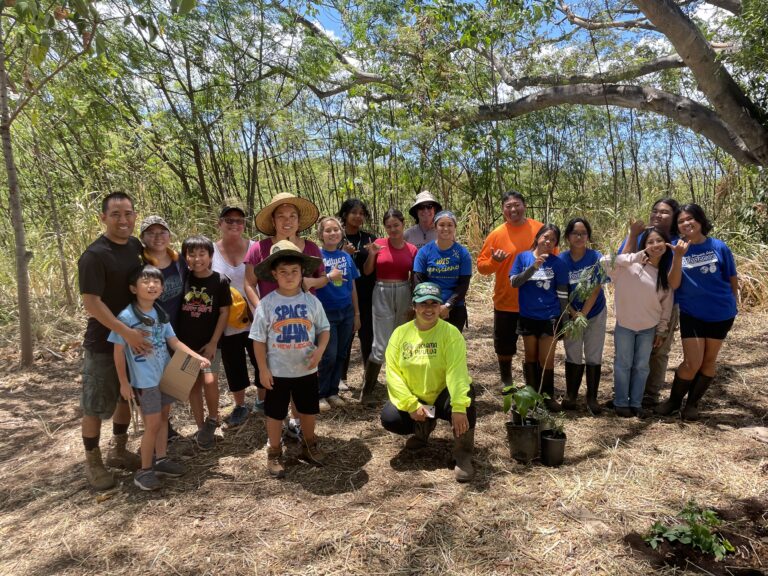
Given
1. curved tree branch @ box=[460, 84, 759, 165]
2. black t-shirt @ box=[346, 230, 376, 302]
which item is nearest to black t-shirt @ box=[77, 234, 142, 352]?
black t-shirt @ box=[346, 230, 376, 302]

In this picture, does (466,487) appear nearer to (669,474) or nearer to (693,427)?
(669,474)

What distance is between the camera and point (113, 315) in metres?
2.37

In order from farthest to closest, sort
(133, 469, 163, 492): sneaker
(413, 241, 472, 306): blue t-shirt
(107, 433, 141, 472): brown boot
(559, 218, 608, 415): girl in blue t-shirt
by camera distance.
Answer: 1. (413, 241, 472, 306): blue t-shirt
2. (559, 218, 608, 415): girl in blue t-shirt
3. (107, 433, 141, 472): brown boot
4. (133, 469, 163, 492): sneaker

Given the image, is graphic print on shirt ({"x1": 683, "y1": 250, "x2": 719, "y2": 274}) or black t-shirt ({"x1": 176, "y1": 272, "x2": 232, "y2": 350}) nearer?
black t-shirt ({"x1": 176, "y1": 272, "x2": 232, "y2": 350})

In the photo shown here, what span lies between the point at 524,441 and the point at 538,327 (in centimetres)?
86

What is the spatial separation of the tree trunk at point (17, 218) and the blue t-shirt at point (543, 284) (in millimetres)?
3975

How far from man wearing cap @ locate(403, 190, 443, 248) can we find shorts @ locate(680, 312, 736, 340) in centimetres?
180

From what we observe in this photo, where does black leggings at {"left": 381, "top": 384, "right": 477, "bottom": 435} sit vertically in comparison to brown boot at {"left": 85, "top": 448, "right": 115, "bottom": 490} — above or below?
above

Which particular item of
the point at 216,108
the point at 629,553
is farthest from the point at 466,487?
the point at 216,108

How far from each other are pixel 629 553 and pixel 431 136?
5.11 meters

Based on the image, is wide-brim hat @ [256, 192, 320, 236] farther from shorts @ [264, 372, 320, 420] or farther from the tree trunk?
the tree trunk

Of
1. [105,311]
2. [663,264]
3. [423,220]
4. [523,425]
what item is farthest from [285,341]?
[663,264]

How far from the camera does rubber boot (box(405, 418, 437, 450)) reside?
2.70 m

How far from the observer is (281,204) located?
9.63ft
